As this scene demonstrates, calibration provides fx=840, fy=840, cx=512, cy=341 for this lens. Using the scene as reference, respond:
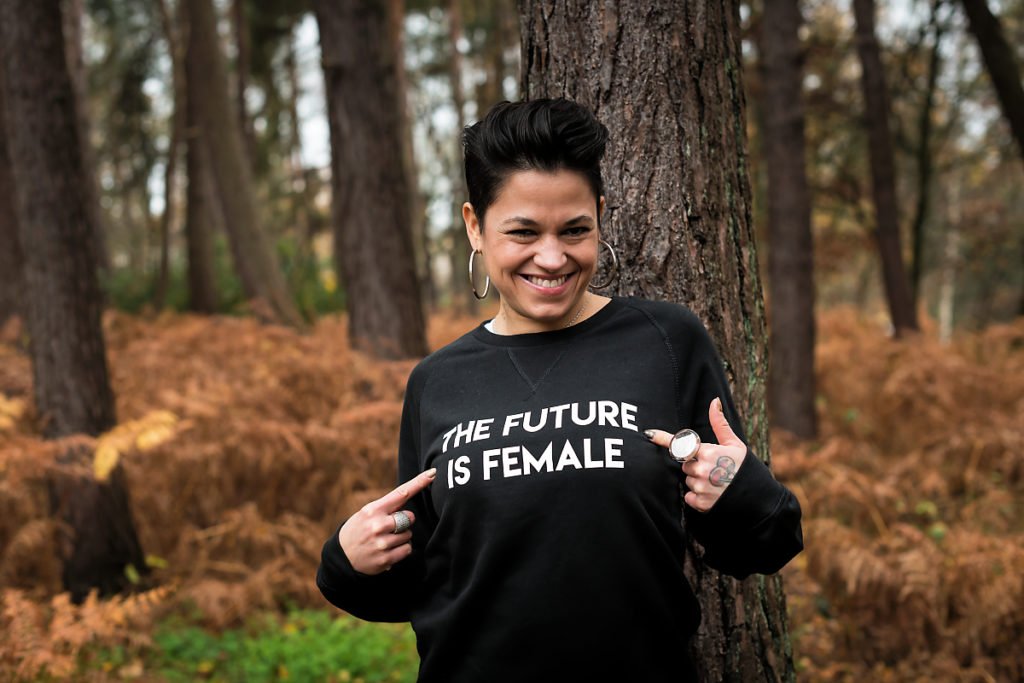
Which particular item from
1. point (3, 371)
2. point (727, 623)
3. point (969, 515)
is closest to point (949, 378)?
point (969, 515)

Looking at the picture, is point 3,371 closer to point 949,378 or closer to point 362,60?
point 362,60

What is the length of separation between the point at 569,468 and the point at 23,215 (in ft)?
17.0

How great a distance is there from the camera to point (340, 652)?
4.86 meters

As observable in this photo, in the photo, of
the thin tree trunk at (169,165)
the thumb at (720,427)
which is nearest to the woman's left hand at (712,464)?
the thumb at (720,427)

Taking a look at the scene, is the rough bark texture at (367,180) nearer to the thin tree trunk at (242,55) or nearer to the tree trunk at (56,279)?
the tree trunk at (56,279)

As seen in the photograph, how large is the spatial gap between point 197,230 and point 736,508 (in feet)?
47.3

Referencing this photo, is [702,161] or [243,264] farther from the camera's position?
[243,264]

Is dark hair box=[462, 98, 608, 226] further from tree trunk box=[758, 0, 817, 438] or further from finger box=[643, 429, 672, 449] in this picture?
tree trunk box=[758, 0, 817, 438]

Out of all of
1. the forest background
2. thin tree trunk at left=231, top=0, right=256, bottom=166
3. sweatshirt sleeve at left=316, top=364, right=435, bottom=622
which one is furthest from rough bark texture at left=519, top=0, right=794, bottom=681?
thin tree trunk at left=231, top=0, right=256, bottom=166

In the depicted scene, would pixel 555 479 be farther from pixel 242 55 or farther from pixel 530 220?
pixel 242 55

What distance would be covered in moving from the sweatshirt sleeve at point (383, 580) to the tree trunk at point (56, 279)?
4.00 m

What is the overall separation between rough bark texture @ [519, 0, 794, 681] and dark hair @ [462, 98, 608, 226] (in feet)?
2.00

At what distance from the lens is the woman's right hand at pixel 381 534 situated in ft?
6.84

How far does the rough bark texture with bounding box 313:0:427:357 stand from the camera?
8508 mm
